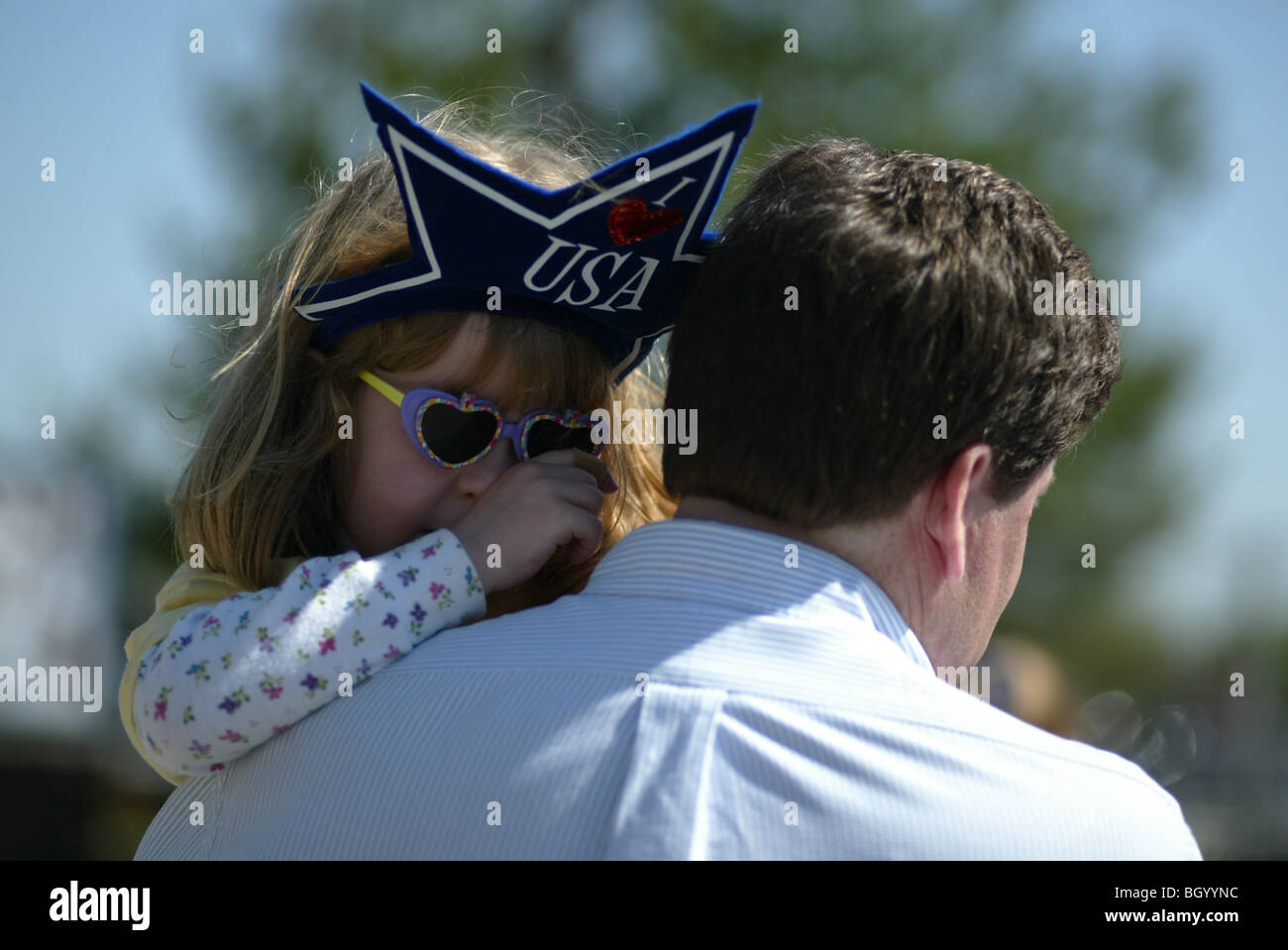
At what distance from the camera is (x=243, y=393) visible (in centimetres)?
231

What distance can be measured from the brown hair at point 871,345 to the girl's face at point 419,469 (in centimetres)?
48

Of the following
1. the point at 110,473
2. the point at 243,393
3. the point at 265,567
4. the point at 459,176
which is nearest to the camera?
the point at 459,176

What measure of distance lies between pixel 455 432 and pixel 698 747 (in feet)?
2.94

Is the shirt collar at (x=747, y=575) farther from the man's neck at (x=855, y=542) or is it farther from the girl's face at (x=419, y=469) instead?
the girl's face at (x=419, y=469)

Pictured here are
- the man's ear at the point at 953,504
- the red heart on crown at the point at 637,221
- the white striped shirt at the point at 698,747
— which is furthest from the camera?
the red heart on crown at the point at 637,221

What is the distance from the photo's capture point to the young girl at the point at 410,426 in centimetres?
169

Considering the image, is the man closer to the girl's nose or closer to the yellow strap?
the girl's nose

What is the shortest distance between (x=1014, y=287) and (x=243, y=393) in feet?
4.71

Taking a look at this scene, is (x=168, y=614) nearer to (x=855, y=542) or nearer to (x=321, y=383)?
(x=321, y=383)

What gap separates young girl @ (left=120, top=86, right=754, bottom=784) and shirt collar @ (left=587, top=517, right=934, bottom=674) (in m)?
0.37

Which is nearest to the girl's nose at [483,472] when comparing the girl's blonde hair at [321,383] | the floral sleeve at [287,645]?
the girl's blonde hair at [321,383]

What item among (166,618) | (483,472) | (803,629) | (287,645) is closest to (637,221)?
(483,472)
